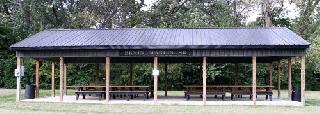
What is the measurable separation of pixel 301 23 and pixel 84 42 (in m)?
24.3

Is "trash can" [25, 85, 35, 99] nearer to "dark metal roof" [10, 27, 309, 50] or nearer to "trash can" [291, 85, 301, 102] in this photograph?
"dark metal roof" [10, 27, 309, 50]

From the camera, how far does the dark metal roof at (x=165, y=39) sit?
19.9 meters

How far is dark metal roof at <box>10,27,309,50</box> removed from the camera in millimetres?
19906

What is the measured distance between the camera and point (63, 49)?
20656mm

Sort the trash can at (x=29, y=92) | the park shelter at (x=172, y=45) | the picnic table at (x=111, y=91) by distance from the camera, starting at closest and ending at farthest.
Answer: the park shelter at (x=172, y=45), the picnic table at (x=111, y=91), the trash can at (x=29, y=92)

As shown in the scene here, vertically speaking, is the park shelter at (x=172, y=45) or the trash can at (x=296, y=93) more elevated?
the park shelter at (x=172, y=45)

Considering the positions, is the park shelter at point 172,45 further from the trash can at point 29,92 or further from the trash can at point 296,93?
the trash can at point 29,92

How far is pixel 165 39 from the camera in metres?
21.4

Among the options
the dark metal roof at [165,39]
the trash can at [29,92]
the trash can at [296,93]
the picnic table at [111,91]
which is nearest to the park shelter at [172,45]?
the dark metal roof at [165,39]

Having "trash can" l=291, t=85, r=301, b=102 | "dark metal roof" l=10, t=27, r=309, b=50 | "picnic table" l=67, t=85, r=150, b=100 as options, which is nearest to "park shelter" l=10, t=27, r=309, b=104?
"dark metal roof" l=10, t=27, r=309, b=50

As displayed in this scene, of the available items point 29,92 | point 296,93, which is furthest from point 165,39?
point 29,92

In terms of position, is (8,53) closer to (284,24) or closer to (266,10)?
(266,10)

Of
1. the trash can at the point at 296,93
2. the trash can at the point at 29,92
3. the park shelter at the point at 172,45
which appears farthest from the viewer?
the trash can at the point at 29,92

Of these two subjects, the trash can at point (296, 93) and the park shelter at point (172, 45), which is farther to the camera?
the trash can at point (296, 93)
